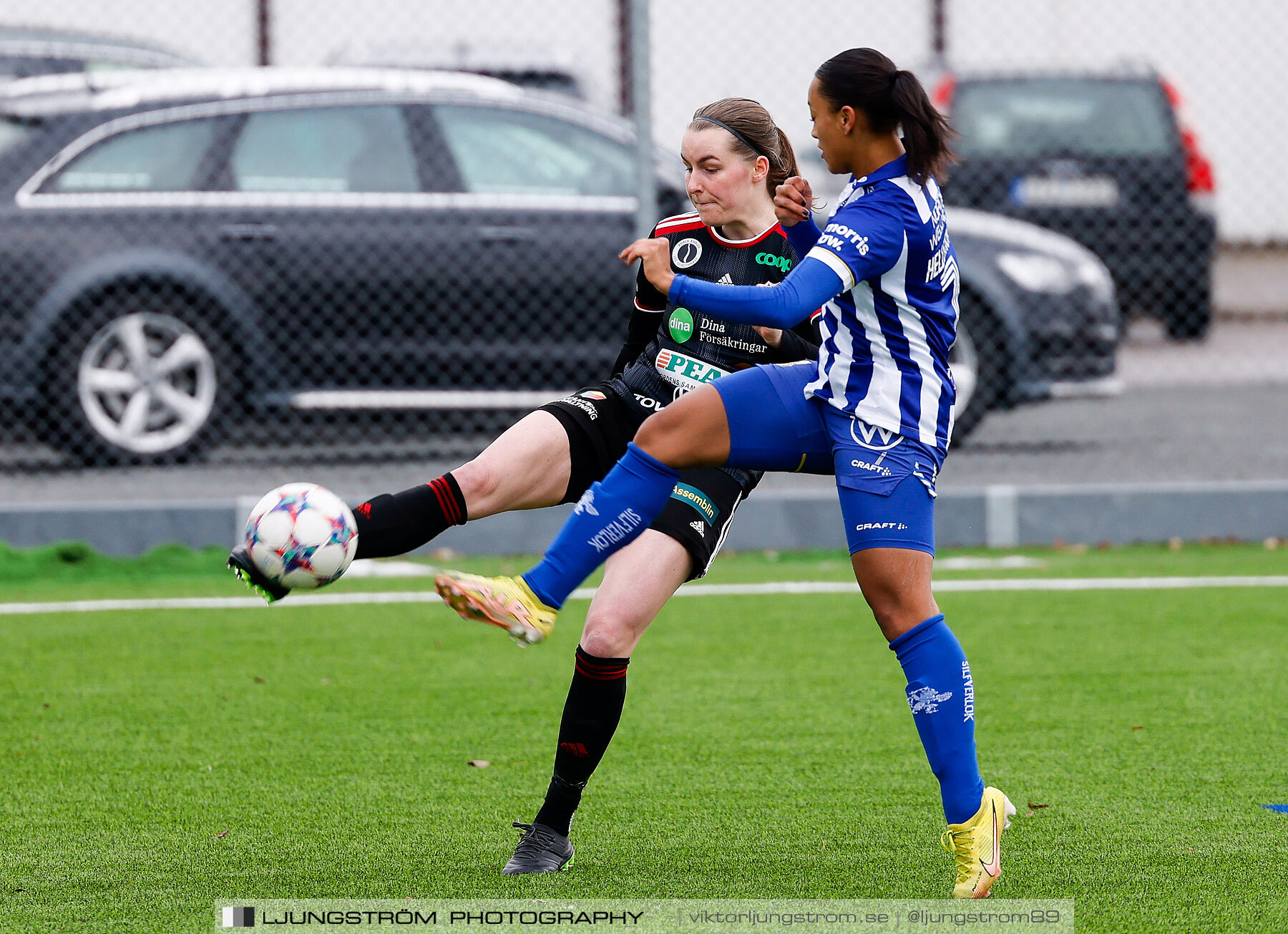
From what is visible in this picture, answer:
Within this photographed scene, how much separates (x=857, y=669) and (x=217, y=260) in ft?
13.6

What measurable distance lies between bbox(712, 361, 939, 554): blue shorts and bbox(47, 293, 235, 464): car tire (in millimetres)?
4860

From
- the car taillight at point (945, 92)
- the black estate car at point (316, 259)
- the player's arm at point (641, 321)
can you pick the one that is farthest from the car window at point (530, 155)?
the player's arm at point (641, 321)

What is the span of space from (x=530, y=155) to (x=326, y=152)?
3.16 feet

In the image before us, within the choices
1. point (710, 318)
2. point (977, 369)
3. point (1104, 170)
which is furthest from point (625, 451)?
point (1104, 170)

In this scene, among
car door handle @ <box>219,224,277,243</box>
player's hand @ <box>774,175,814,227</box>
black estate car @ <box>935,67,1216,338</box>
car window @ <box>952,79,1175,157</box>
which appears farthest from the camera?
car window @ <box>952,79,1175,157</box>

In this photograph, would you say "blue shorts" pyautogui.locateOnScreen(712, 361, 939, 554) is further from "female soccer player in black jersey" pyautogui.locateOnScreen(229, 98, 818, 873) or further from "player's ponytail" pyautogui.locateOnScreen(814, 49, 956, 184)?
"player's ponytail" pyautogui.locateOnScreen(814, 49, 956, 184)

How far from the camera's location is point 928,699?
325 centimetres

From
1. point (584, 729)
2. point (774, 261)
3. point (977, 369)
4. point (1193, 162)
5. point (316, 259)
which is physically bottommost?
point (977, 369)

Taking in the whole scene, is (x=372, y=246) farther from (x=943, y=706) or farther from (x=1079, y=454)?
Result: (x=943, y=706)

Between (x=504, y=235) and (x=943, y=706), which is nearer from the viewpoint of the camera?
(x=943, y=706)

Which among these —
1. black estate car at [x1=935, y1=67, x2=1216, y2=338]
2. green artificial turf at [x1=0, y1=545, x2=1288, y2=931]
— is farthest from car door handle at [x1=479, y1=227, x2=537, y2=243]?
black estate car at [x1=935, y1=67, x2=1216, y2=338]

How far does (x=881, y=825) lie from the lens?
3641mm

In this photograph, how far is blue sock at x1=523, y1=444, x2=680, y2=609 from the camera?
341cm

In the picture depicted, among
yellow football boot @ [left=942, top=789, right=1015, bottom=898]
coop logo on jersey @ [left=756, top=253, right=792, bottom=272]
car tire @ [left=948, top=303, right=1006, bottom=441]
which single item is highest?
coop logo on jersey @ [left=756, top=253, right=792, bottom=272]
